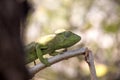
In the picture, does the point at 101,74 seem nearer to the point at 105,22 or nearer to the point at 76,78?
the point at 76,78

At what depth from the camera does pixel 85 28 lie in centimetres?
548

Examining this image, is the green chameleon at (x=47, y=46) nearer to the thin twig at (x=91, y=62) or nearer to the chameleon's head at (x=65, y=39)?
the chameleon's head at (x=65, y=39)

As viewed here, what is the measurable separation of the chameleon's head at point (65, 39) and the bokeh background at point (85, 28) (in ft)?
8.66

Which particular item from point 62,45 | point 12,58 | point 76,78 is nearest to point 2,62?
point 12,58

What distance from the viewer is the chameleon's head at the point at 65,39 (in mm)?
2227

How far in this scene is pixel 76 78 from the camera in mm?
5504

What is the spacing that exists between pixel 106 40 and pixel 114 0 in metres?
0.62

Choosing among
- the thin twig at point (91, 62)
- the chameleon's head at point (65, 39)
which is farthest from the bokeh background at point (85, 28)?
the thin twig at point (91, 62)

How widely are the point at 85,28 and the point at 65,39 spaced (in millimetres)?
3209

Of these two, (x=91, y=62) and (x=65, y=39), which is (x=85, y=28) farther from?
(x=91, y=62)

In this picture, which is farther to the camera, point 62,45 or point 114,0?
point 114,0

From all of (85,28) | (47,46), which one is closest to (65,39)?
(47,46)

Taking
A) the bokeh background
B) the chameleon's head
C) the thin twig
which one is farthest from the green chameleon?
the bokeh background

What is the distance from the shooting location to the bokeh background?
5.41m
